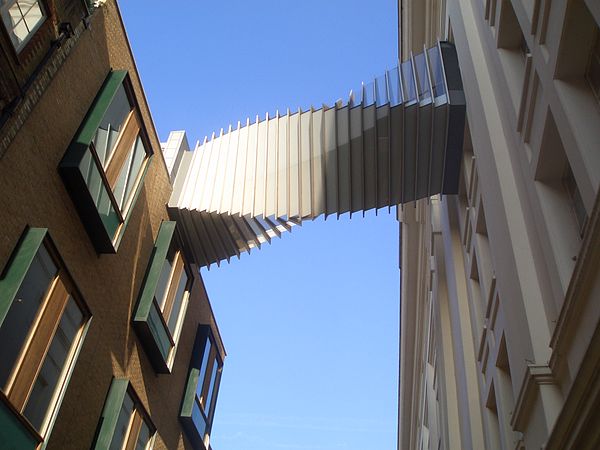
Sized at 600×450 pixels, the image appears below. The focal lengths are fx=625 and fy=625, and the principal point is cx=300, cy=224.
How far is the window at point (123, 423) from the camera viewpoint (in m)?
11.0

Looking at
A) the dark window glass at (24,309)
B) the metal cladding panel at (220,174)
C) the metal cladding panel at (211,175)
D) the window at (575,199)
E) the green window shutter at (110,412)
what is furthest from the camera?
the metal cladding panel at (211,175)

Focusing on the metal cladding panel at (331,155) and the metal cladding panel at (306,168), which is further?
the metal cladding panel at (306,168)

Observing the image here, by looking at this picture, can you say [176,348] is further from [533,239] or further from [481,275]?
[533,239]

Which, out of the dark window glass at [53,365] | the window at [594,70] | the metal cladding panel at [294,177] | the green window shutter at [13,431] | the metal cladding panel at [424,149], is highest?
the metal cladding panel at [424,149]

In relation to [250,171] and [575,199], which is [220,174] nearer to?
[250,171]

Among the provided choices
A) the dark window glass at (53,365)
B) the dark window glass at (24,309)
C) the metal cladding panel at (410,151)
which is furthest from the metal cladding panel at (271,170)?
the dark window glass at (24,309)

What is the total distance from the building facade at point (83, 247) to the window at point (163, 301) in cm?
4

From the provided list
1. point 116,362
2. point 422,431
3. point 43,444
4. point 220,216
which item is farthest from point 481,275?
point 422,431

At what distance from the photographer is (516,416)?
335 inches

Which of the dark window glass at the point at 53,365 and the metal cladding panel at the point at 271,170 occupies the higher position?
the metal cladding panel at the point at 271,170

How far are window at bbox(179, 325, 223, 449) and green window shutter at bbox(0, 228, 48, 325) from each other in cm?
780

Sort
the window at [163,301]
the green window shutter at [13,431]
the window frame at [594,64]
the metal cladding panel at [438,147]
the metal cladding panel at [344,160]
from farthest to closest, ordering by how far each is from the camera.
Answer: the metal cladding panel at [344,160] → the metal cladding panel at [438,147] → the window at [163,301] → the green window shutter at [13,431] → the window frame at [594,64]

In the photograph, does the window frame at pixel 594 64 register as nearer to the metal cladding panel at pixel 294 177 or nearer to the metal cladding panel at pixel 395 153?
the metal cladding panel at pixel 395 153

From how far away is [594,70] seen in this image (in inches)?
308
